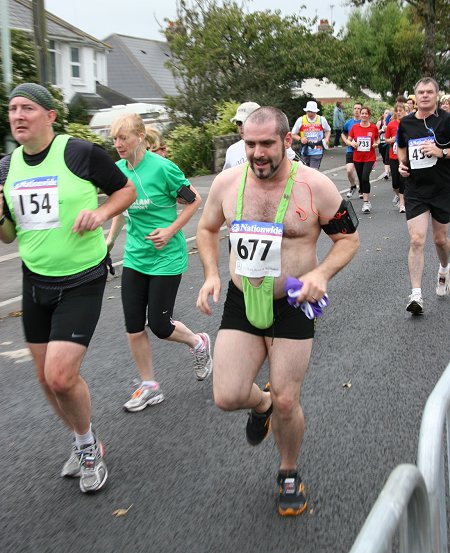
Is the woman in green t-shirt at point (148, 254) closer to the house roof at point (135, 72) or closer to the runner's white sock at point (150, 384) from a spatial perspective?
the runner's white sock at point (150, 384)

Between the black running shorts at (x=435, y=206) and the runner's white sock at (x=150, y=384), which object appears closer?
the runner's white sock at (x=150, y=384)

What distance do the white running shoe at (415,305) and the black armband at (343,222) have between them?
11.7ft

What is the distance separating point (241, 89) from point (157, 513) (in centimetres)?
2638

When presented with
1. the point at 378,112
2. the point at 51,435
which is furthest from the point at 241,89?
the point at 51,435

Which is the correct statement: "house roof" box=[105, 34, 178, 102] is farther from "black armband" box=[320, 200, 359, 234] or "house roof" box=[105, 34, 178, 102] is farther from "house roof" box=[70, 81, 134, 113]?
"black armband" box=[320, 200, 359, 234]

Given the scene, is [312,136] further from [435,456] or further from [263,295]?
[435,456]

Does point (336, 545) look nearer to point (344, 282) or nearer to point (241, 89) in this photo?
point (344, 282)

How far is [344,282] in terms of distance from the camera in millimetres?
8742

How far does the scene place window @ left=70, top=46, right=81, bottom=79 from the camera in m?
41.8

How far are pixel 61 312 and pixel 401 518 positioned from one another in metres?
2.39

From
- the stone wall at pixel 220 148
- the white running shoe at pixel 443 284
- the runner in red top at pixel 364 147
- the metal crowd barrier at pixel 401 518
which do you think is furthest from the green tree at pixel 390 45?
the metal crowd barrier at pixel 401 518

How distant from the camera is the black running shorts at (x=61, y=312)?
12.5 ft

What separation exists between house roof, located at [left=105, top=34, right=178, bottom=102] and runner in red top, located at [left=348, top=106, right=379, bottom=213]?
45475mm

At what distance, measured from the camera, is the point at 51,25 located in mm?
40000
